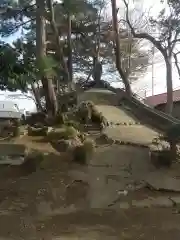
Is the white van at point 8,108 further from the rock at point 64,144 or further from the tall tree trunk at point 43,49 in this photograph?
the rock at point 64,144

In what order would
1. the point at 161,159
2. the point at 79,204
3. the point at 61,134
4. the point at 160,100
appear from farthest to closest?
the point at 160,100 < the point at 61,134 < the point at 161,159 < the point at 79,204

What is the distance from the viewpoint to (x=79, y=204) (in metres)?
5.58

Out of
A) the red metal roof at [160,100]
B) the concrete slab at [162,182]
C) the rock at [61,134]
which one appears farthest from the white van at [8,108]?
the concrete slab at [162,182]

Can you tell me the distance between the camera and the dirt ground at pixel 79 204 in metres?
4.71

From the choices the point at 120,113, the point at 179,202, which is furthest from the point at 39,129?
the point at 120,113

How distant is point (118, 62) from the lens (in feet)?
39.2

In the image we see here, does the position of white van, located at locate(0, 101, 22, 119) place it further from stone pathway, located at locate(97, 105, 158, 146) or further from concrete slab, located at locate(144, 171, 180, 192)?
concrete slab, located at locate(144, 171, 180, 192)

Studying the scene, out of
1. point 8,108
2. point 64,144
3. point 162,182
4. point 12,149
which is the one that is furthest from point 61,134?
point 8,108

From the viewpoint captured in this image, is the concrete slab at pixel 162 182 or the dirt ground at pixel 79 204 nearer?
the dirt ground at pixel 79 204

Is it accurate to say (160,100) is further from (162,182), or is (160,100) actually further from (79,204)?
(79,204)

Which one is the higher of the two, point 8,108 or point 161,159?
point 8,108

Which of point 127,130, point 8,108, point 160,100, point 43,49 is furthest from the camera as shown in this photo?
point 8,108

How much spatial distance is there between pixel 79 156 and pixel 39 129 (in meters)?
1.87

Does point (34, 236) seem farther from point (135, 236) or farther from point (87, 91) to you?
point (87, 91)
